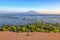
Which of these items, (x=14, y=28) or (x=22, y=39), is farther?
Result: (x=14, y=28)

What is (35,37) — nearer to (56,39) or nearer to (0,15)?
(56,39)

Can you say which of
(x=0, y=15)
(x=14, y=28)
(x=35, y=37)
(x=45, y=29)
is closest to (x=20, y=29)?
(x=14, y=28)

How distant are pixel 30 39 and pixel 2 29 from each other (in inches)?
129

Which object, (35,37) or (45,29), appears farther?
(45,29)

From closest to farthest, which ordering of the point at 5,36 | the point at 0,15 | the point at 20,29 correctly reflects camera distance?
the point at 5,36, the point at 20,29, the point at 0,15

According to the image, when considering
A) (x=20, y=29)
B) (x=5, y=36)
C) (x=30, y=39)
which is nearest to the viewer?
(x=30, y=39)

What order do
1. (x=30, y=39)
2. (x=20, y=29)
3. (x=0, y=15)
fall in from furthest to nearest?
(x=0, y=15) < (x=20, y=29) < (x=30, y=39)

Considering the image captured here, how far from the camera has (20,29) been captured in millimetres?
11664

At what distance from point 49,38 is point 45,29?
2.84m

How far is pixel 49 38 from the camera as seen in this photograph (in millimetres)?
9180

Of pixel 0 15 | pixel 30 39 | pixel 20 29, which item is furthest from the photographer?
pixel 0 15

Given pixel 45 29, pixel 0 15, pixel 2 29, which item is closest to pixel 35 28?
pixel 45 29

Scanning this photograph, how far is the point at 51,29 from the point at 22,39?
126 inches

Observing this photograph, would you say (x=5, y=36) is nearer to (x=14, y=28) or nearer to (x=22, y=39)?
(x=22, y=39)
